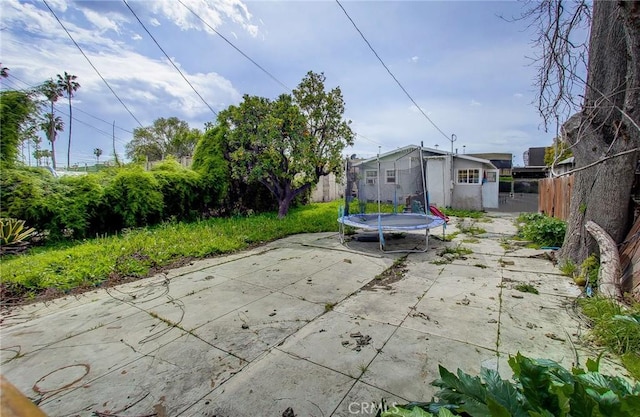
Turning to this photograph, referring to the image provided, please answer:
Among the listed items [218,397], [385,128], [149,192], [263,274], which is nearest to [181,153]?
[385,128]

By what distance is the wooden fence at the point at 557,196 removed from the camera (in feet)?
20.2

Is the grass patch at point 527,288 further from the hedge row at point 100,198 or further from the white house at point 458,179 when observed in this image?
the white house at point 458,179

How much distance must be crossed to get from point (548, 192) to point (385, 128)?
872 cm

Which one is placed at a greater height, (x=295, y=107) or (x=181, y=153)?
(x=181, y=153)

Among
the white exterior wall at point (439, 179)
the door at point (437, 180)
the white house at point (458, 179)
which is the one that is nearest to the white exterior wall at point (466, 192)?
the white house at point (458, 179)

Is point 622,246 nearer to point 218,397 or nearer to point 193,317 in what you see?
point 218,397

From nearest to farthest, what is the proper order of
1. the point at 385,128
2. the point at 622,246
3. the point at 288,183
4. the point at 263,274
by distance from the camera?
1. the point at 622,246
2. the point at 263,274
3. the point at 288,183
4. the point at 385,128

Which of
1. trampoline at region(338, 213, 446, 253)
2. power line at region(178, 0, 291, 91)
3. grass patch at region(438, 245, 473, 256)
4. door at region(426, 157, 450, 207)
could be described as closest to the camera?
grass patch at region(438, 245, 473, 256)

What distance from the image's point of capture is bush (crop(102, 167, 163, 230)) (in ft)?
21.5

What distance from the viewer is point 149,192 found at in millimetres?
7004

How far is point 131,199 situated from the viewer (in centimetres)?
670

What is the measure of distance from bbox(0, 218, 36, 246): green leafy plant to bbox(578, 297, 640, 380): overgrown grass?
8.31 metres

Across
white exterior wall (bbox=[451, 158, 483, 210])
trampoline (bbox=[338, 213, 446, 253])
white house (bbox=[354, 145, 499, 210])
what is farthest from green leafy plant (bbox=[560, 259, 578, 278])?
white exterior wall (bbox=[451, 158, 483, 210])

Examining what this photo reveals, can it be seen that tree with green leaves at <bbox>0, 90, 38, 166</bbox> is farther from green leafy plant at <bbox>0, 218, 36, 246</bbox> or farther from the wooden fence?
the wooden fence
